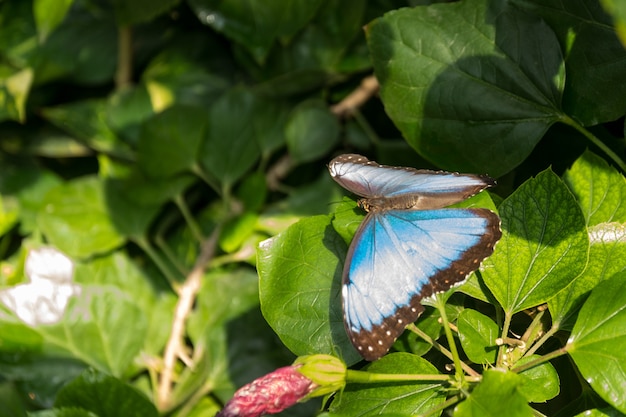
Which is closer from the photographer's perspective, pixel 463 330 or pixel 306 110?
pixel 463 330

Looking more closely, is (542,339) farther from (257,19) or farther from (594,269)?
(257,19)

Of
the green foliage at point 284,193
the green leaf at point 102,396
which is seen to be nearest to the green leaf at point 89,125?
the green foliage at point 284,193

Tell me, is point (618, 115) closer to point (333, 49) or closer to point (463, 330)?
point (463, 330)

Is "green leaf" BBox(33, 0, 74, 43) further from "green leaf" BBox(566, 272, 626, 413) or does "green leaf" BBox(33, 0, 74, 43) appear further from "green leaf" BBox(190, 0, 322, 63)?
"green leaf" BBox(566, 272, 626, 413)

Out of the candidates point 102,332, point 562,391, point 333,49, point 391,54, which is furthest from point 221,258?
point 562,391

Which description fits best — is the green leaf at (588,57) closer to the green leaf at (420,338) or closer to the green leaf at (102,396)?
the green leaf at (420,338)

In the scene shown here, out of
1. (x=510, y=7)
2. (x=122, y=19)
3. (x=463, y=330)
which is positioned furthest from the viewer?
(x=122, y=19)
